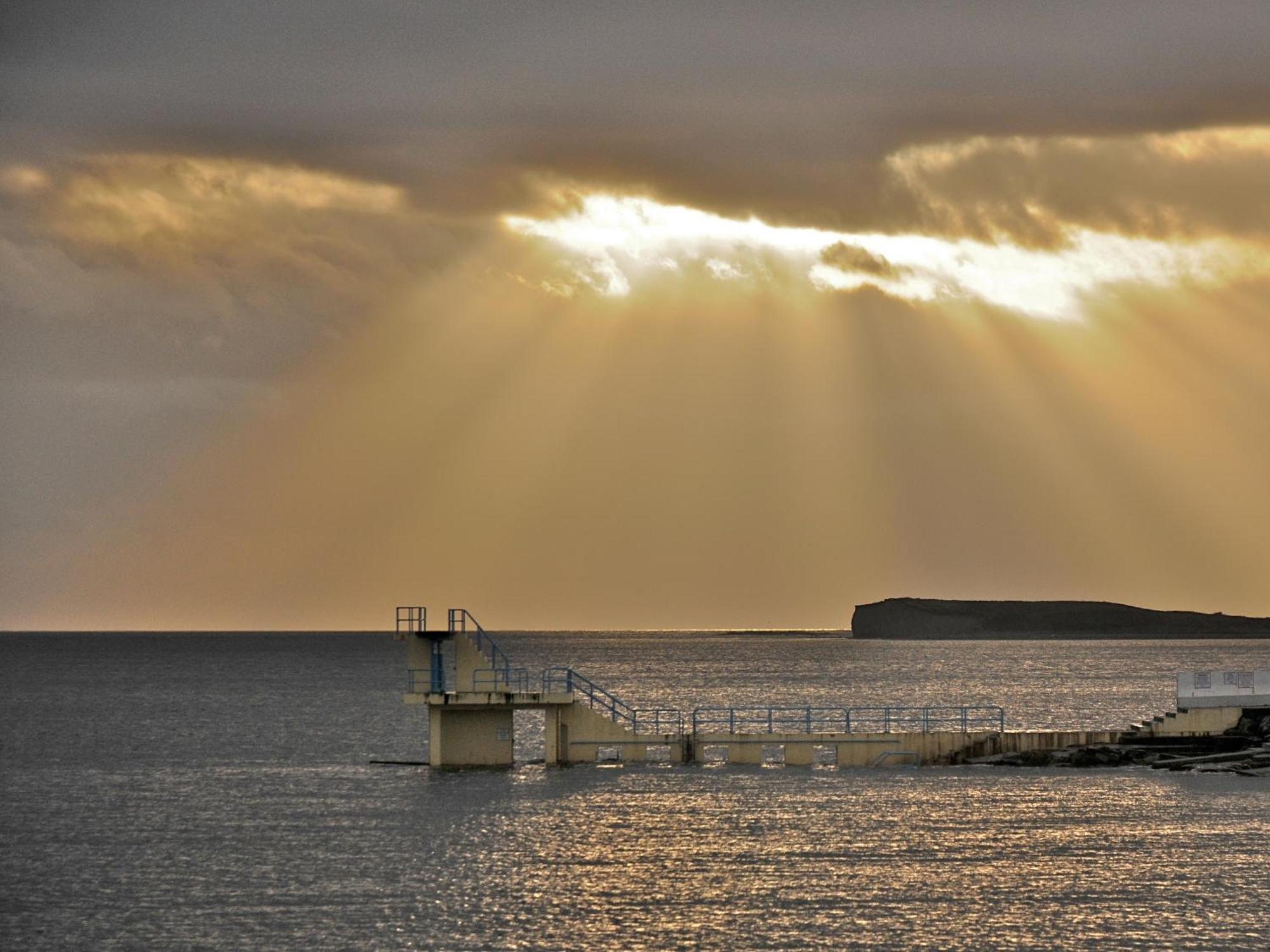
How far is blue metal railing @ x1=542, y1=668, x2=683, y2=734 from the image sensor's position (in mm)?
55500

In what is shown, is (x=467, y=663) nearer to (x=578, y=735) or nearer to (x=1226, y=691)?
(x=578, y=735)

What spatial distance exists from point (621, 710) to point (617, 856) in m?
63.7

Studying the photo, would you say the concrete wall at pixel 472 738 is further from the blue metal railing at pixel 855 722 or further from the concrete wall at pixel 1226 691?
the blue metal railing at pixel 855 722

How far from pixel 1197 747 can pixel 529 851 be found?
2598 centimetres

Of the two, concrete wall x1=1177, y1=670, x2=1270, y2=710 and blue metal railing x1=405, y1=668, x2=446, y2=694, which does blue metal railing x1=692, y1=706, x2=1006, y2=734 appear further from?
blue metal railing x1=405, y1=668, x2=446, y2=694

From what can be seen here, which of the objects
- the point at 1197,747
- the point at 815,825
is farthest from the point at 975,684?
the point at 815,825

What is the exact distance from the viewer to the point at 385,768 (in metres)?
60.5

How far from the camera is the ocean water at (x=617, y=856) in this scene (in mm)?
32719

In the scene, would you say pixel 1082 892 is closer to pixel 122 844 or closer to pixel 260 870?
pixel 260 870

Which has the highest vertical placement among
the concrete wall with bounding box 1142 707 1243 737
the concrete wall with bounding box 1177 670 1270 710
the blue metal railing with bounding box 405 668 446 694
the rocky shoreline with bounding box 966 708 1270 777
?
the blue metal railing with bounding box 405 668 446 694

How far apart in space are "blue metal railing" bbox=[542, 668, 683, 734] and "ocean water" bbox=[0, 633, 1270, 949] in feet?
6.92

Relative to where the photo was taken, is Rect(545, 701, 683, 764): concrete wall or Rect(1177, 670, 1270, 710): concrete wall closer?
Rect(545, 701, 683, 764): concrete wall

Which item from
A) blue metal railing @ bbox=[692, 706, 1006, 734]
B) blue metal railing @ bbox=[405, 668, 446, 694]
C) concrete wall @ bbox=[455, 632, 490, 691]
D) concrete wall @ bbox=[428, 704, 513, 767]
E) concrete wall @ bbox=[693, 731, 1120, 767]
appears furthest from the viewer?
blue metal railing @ bbox=[692, 706, 1006, 734]

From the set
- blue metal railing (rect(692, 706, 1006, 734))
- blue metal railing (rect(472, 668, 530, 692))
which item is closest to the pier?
blue metal railing (rect(472, 668, 530, 692))
